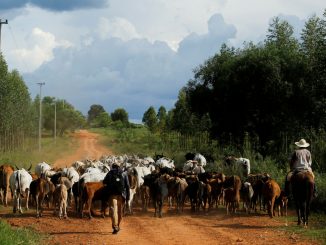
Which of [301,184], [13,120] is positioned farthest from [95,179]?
[13,120]

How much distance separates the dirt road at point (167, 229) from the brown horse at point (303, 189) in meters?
0.88

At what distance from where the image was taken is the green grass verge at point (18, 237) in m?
11.0

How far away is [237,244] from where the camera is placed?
12812 mm

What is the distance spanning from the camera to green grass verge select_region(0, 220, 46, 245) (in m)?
11.0

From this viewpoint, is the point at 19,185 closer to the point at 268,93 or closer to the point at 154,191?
the point at 154,191

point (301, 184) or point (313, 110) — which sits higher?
point (313, 110)

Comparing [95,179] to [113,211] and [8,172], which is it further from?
[113,211]

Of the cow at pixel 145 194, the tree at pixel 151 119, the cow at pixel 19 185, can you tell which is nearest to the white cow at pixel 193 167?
the cow at pixel 145 194

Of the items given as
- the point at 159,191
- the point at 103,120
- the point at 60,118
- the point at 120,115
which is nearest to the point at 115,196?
the point at 159,191

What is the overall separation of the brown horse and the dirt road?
34.7 inches

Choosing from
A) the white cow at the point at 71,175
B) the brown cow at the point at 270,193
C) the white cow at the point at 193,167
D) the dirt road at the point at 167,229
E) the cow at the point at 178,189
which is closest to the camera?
the dirt road at the point at 167,229

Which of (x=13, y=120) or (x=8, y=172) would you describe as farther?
(x=13, y=120)

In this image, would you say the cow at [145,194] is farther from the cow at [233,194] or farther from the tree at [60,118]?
the tree at [60,118]

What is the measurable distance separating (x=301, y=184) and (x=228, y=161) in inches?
478
